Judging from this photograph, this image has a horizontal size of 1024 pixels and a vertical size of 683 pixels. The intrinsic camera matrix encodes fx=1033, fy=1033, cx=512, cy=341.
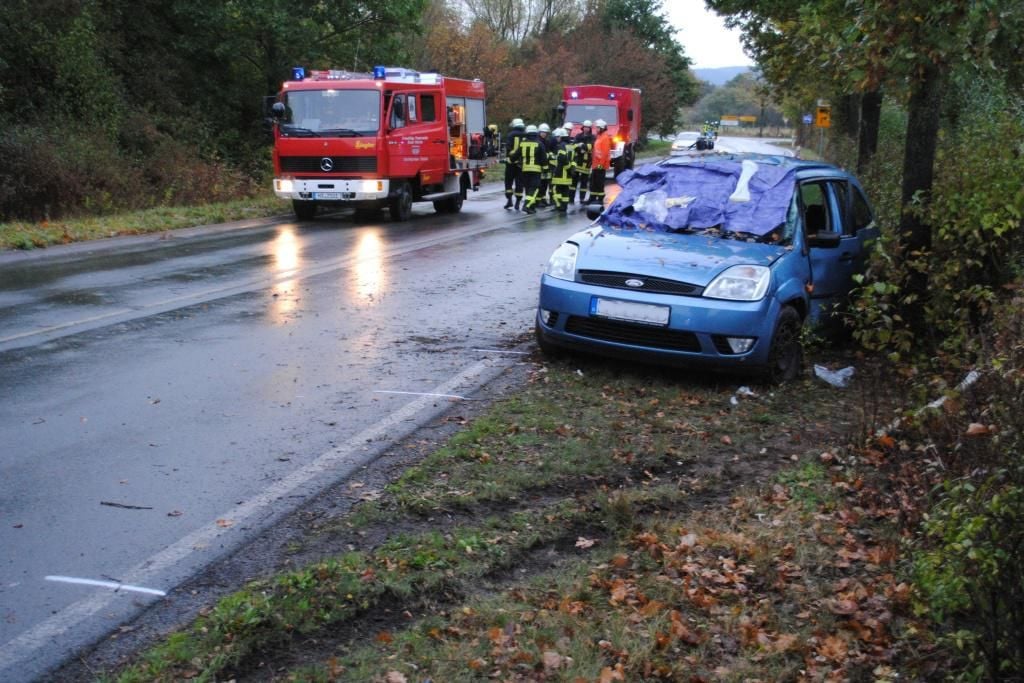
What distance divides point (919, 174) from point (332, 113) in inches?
530

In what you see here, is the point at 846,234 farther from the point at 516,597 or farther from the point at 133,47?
the point at 133,47

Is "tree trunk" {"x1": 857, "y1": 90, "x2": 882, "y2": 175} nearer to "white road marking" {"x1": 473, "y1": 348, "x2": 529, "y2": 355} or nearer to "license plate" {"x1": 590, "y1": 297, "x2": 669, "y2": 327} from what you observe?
"white road marking" {"x1": 473, "y1": 348, "x2": 529, "y2": 355}

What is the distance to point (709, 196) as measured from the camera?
8664mm

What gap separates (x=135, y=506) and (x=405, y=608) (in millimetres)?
1793

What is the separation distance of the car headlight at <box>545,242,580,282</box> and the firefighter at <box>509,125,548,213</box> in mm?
14941

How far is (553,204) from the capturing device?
2495 cm

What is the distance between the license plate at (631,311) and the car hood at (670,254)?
25cm

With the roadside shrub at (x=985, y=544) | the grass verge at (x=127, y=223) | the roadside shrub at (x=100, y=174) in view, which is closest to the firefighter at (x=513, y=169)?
the grass verge at (x=127, y=223)

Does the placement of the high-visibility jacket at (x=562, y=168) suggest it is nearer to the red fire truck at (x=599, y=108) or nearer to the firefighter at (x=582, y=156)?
the firefighter at (x=582, y=156)

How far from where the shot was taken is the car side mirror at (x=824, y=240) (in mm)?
8133

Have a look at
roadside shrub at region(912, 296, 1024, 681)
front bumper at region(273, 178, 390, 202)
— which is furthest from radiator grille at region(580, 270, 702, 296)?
front bumper at region(273, 178, 390, 202)

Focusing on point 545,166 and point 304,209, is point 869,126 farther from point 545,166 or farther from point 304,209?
point 304,209

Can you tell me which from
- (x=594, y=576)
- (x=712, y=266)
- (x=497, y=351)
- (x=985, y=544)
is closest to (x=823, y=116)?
(x=497, y=351)

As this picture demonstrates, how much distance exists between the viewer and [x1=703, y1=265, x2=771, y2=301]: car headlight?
7.34m
